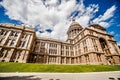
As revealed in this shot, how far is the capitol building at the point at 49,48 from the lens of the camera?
33094 millimetres

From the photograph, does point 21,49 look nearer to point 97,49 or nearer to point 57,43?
A: point 57,43

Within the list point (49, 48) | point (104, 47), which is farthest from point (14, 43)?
point (104, 47)

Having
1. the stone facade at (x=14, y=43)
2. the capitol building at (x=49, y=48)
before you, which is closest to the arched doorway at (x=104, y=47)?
the capitol building at (x=49, y=48)

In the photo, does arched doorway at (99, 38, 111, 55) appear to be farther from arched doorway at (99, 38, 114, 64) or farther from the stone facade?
the stone facade

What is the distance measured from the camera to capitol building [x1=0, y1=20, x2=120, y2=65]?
33094 mm

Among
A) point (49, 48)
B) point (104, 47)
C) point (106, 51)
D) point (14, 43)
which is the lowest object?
point (106, 51)

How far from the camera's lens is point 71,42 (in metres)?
58.1

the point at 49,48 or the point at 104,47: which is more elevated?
the point at 104,47

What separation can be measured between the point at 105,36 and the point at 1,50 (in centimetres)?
6009

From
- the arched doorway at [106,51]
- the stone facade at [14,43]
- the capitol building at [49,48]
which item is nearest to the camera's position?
the stone facade at [14,43]

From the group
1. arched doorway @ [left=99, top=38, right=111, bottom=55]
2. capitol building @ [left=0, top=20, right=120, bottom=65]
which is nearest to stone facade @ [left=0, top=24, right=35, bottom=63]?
capitol building @ [left=0, top=20, right=120, bottom=65]

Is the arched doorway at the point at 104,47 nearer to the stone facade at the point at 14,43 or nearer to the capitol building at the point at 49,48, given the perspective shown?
the capitol building at the point at 49,48

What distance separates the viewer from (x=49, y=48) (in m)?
48.0

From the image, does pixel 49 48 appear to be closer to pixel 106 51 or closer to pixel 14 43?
pixel 14 43
